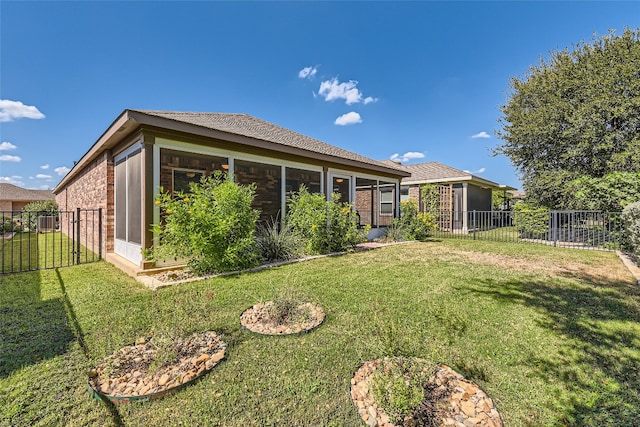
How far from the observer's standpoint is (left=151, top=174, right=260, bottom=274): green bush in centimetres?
473

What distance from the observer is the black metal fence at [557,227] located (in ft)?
29.5

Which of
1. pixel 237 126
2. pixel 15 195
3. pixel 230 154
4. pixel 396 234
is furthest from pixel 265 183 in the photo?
pixel 15 195

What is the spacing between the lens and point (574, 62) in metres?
11.9

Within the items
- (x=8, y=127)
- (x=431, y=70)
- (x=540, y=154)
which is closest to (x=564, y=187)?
(x=540, y=154)

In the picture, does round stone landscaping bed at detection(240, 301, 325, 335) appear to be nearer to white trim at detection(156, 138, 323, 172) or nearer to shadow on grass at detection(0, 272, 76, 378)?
shadow on grass at detection(0, 272, 76, 378)

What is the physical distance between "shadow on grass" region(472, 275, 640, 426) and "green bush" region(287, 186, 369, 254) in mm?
3729

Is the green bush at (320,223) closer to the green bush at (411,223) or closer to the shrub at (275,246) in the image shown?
the shrub at (275,246)

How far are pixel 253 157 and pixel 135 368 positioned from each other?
5.53 metres

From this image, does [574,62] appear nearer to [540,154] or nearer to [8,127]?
[540,154]

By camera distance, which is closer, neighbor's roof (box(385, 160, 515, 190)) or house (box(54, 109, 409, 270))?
house (box(54, 109, 409, 270))

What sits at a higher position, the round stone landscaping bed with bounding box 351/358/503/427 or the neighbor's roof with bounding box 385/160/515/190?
the neighbor's roof with bounding box 385/160/515/190

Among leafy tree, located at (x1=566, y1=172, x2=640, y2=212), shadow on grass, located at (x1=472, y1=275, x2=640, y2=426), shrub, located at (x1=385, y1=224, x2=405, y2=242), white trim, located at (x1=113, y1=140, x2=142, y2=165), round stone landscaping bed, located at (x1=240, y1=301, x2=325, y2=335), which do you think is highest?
white trim, located at (x1=113, y1=140, x2=142, y2=165)

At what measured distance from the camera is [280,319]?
9.98 ft

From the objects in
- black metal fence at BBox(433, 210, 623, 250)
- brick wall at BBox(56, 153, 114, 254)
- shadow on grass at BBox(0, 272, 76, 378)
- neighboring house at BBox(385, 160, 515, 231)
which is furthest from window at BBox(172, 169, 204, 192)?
neighboring house at BBox(385, 160, 515, 231)
